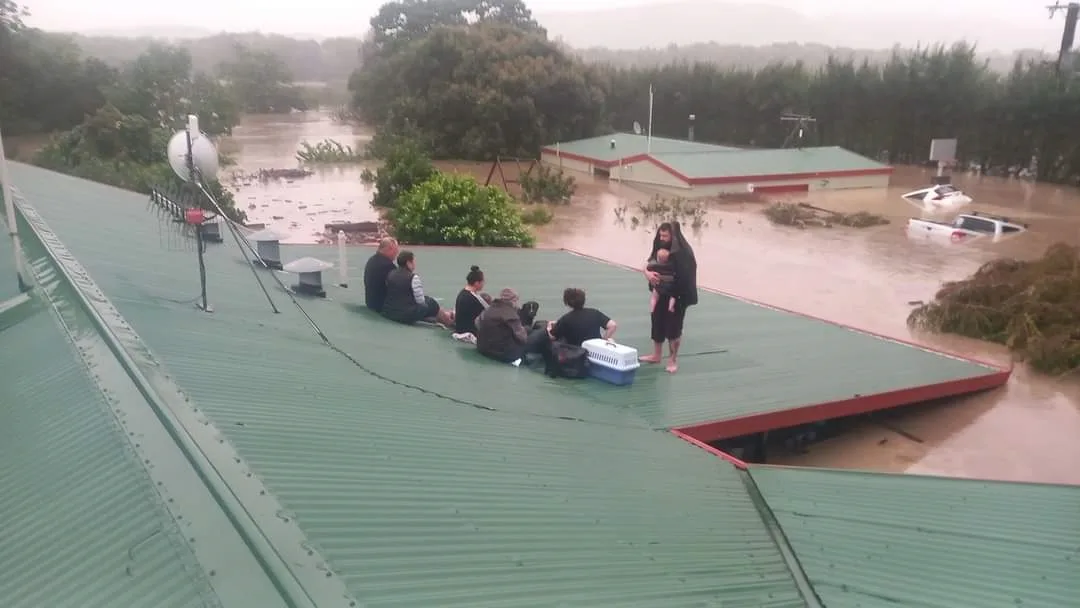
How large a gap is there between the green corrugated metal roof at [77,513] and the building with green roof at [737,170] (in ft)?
94.5

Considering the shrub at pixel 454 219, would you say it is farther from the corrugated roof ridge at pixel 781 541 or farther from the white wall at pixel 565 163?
the white wall at pixel 565 163

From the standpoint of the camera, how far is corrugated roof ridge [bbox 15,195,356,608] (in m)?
2.73

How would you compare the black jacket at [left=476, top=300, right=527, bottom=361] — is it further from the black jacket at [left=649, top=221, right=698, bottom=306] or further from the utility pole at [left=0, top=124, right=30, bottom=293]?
the utility pole at [left=0, top=124, right=30, bottom=293]

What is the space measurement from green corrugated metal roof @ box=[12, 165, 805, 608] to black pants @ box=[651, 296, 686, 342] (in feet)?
3.79

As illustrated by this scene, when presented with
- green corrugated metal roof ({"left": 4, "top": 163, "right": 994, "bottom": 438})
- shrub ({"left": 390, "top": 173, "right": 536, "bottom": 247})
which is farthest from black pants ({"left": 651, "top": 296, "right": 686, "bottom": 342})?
shrub ({"left": 390, "top": 173, "right": 536, "bottom": 247})

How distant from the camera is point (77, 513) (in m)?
3.21

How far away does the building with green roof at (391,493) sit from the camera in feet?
9.78

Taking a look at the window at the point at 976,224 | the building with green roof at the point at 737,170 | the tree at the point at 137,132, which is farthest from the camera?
the building with green roof at the point at 737,170

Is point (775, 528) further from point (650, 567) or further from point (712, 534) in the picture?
point (650, 567)

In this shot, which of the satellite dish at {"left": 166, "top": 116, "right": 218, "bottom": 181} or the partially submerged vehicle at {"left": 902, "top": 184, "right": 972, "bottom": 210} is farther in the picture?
the partially submerged vehicle at {"left": 902, "top": 184, "right": 972, "bottom": 210}

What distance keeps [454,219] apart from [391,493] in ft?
45.8

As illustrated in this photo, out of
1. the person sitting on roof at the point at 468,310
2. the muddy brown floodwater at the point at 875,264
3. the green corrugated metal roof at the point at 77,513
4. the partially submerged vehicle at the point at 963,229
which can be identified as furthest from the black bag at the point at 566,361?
the partially submerged vehicle at the point at 963,229

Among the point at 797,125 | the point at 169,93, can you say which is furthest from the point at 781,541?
the point at 797,125

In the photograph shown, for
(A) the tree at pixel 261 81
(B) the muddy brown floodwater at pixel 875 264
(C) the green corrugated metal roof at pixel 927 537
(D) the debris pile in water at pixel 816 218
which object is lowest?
(B) the muddy brown floodwater at pixel 875 264
